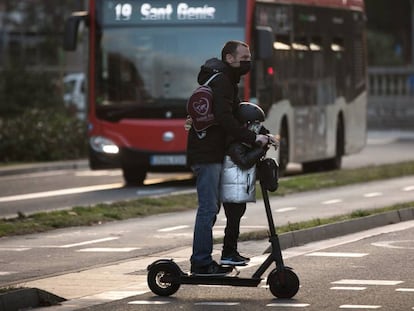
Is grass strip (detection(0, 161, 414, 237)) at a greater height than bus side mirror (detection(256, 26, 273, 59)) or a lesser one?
lesser

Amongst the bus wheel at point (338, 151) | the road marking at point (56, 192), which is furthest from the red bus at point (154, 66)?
the bus wheel at point (338, 151)

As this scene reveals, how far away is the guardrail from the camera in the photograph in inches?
2138

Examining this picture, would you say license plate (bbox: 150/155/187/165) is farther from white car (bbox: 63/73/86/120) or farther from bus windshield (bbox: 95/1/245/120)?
white car (bbox: 63/73/86/120)

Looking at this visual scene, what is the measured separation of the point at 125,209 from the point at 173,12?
6.25 meters

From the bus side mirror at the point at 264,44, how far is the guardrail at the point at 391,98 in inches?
1163

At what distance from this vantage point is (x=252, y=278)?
37.1ft

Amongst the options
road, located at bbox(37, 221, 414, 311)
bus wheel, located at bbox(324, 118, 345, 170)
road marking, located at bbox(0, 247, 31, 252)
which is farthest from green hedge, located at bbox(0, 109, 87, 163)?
road, located at bbox(37, 221, 414, 311)

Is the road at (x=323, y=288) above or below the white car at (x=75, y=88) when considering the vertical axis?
above

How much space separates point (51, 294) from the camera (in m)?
11.2

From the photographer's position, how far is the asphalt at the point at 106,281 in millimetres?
11016

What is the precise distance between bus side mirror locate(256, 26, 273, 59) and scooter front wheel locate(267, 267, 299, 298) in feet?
44.5

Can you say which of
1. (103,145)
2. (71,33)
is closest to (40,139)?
(103,145)

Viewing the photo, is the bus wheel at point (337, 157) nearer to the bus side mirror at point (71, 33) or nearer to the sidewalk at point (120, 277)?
the bus side mirror at point (71, 33)

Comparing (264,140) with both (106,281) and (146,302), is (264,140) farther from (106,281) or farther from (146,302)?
(106,281)
